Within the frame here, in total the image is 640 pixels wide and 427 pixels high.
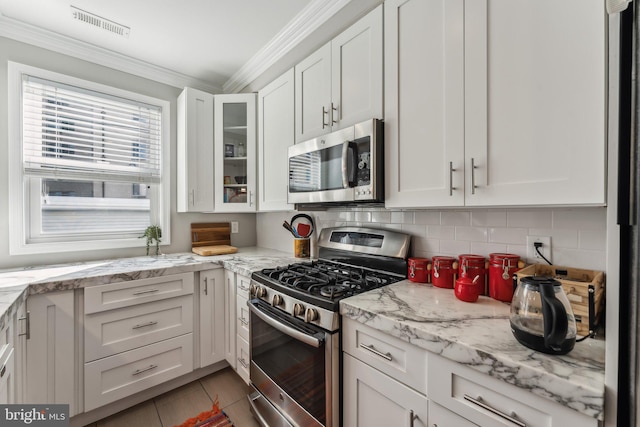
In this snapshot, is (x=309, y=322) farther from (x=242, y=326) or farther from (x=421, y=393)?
(x=242, y=326)

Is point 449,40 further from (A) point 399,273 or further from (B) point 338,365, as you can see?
(B) point 338,365

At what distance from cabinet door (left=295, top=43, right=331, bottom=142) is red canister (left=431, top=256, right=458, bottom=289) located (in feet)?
3.33

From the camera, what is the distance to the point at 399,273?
163cm

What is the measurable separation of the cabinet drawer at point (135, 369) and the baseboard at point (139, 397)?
0.33 ft

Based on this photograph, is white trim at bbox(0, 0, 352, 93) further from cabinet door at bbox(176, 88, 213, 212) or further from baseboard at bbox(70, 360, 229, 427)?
baseboard at bbox(70, 360, 229, 427)

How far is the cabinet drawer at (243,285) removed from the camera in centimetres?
191

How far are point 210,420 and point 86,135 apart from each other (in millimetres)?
2326

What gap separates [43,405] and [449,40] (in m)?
2.71

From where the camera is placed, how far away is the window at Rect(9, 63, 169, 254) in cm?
201

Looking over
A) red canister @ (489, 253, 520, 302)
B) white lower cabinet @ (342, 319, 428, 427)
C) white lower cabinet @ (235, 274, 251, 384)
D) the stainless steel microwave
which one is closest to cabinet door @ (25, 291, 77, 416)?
white lower cabinet @ (235, 274, 251, 384)

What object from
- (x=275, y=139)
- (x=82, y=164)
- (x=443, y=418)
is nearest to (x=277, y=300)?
(x=443, y=418)

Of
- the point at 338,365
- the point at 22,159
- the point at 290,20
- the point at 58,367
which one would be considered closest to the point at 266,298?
the point at 338,365

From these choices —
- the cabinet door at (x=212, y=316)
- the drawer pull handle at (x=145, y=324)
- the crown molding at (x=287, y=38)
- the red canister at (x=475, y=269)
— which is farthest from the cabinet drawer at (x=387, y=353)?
the crown molding at (x=287, y=38)

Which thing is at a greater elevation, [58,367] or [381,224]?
[381,224]
